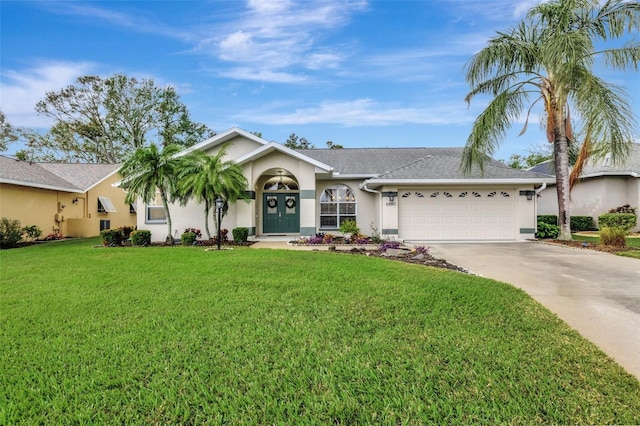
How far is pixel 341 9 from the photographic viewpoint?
10.5m

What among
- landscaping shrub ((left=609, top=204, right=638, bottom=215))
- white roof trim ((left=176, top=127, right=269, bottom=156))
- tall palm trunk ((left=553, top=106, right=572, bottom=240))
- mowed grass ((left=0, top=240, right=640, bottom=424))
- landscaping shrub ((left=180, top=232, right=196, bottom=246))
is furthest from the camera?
landscaping shrub ((left=609, top=204, right=638, bottom=215))

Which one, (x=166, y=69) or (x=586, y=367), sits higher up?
(x=166, y=69)

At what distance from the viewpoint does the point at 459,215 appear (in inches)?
572

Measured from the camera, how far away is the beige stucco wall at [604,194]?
17.5 metres

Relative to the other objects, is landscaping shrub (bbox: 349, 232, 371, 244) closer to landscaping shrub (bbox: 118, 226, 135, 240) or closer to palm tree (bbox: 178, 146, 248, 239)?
palm tree (bbox: 178, 146, 248, 239)

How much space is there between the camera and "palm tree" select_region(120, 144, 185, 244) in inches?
498

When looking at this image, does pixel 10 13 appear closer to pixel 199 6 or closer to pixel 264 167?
pixel 199 6

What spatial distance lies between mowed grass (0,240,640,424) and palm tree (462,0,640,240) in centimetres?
950

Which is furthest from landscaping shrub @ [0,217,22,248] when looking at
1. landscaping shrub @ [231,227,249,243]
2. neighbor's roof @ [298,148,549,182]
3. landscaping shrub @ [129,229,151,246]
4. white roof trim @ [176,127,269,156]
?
neighbor's roof @ [298,148,549,182]

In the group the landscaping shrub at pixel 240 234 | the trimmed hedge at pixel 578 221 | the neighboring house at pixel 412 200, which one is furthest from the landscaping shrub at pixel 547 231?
the landscaping shrub at pixel 240 234

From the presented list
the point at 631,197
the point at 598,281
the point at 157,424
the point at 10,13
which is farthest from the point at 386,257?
the point at 631,197

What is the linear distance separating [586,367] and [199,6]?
11.9m

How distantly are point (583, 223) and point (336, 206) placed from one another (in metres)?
14.5

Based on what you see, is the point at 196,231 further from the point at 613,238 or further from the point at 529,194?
the point at 613,238
